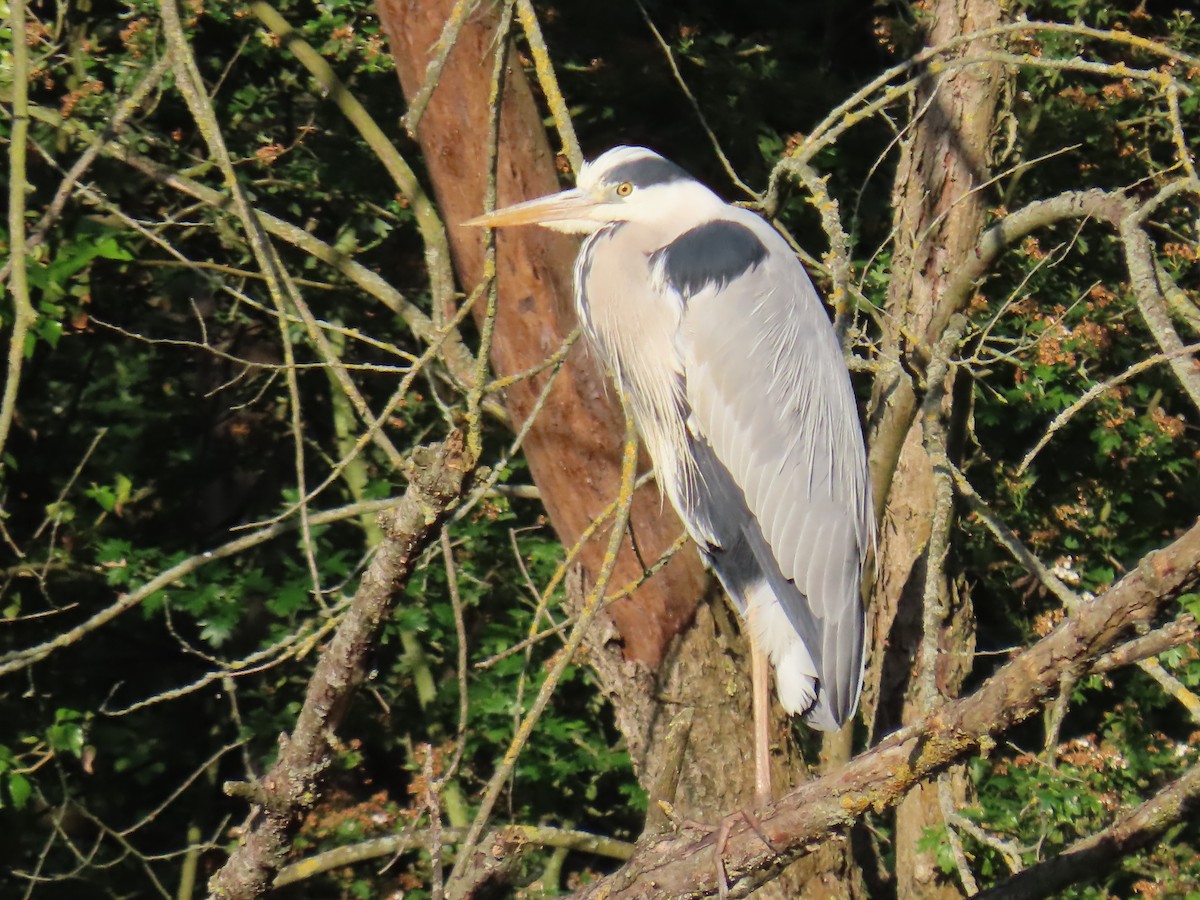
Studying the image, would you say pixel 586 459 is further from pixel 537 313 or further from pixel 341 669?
pixel 341 669

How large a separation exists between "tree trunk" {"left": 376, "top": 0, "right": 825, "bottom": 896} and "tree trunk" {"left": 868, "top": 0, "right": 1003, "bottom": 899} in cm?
53

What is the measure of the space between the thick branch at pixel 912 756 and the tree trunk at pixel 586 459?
0.86 metres

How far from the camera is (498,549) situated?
4.59 m

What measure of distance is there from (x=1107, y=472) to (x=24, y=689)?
3701 millimetres

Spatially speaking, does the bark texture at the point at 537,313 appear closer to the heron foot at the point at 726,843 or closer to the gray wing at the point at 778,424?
the gray wing at the point at 778,424

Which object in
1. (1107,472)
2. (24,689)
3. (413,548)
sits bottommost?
(1107,472)

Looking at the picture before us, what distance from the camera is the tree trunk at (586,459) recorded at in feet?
10.4

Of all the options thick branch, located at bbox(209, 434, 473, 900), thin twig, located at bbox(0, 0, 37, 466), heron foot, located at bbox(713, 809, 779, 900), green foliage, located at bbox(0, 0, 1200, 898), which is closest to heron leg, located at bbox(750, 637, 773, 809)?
heron foot, located at bbox(713, 809, 779, 900)

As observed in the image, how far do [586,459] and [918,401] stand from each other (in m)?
0.78

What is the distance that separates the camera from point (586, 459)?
10.5ft

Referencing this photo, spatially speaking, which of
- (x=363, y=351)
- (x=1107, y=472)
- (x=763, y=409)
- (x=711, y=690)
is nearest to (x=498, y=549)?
(x=363, y=351)

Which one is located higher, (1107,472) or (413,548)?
(413,548)

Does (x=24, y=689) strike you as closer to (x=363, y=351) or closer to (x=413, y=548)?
(x=363, y=351)

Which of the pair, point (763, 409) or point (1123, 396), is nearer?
point (763, 409)
